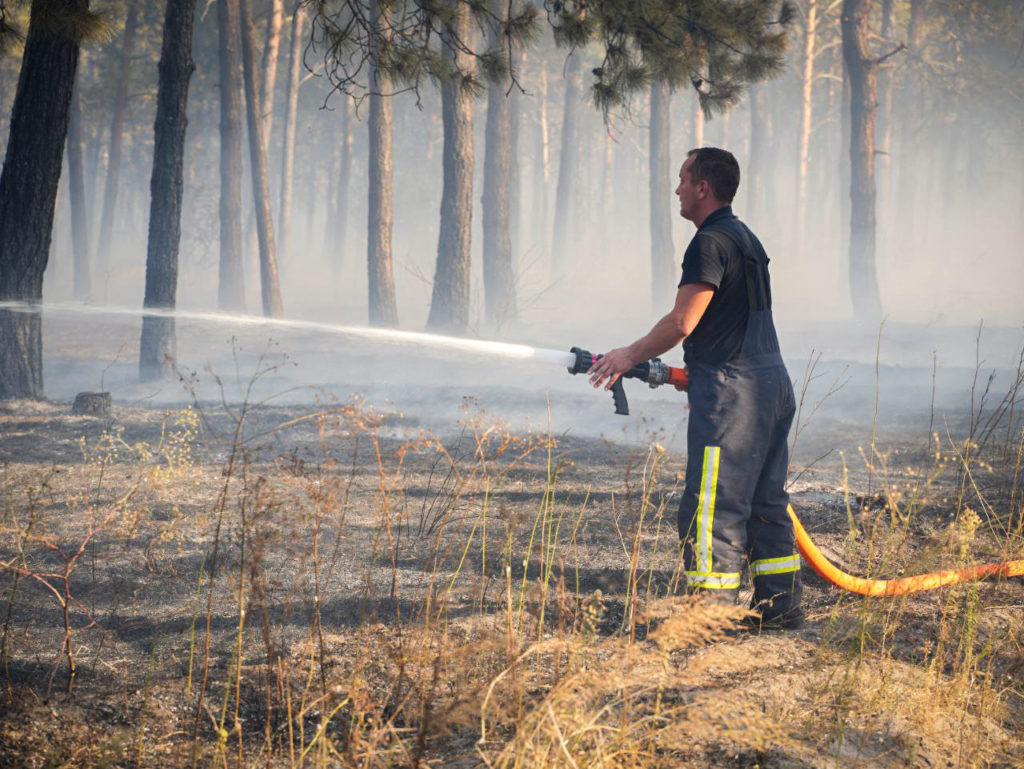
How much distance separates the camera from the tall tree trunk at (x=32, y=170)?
7582 millimetres

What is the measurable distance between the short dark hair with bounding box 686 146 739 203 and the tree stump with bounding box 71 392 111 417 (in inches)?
253

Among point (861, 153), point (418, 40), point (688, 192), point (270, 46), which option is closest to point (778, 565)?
point (688, 192)

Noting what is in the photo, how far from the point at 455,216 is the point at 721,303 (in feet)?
36.7

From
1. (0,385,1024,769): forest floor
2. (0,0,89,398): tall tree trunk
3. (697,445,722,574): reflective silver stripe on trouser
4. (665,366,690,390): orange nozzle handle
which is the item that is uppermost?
(0,0,89,398): tall tree trunk

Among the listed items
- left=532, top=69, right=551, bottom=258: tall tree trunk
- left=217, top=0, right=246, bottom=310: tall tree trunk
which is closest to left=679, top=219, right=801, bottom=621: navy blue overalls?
left=217, top=0, right=246, bottom=310: tall tree trunk

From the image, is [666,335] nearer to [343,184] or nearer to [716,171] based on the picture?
[716,171]

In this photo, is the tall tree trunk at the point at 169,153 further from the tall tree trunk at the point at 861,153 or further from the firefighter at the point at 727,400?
the tall tree trunk at the point at 861,153

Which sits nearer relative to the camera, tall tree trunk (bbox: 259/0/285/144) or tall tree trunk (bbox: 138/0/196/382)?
tall tree trunk (bbox: 138/0/196/382)

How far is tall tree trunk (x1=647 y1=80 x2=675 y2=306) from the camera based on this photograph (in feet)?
66.4

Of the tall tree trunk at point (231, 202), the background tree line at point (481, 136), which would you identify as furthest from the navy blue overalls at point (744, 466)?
the tall tree trunk at point (231, 202)

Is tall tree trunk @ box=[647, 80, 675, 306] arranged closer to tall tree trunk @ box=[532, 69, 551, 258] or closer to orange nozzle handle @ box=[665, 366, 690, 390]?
tall tree trunk @ box=[532, 69, 551, 258]

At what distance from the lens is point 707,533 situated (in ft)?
10.7

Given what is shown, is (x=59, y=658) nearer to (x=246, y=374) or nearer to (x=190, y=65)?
(x=190, y=65)

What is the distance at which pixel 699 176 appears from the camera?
11.4 feet
